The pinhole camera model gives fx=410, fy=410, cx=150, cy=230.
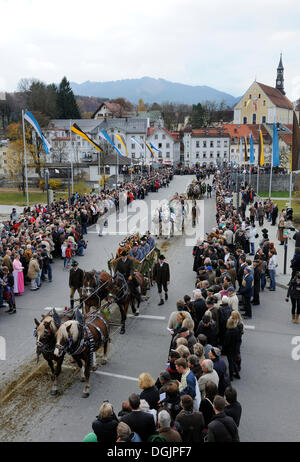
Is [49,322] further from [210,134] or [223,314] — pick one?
[210,134]

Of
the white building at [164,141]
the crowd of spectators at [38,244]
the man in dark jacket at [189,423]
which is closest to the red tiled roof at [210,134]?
the white building at [164,141]

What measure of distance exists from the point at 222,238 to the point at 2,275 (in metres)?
8.56

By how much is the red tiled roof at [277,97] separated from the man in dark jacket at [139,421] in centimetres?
10561

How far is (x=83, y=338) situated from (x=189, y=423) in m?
3.29

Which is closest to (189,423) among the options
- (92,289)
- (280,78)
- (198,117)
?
(92,289)

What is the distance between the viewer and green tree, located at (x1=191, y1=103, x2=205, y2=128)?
10412cm

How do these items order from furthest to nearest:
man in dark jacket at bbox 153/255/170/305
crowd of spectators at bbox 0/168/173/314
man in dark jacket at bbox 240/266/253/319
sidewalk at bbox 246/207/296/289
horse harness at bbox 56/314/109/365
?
sidewalk at bbox 246/207/296/289, crowd of spectators at bbox 0/168/173/314, man in dark jacket at bbox 153/255/170/305, man in dark jacket at bbox 240/266/253/319, horse harness at bbox 56/314/109/365

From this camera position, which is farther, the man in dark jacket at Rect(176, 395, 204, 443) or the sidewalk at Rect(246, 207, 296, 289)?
the sidewalk at Rect(246, 207, 296, 289)

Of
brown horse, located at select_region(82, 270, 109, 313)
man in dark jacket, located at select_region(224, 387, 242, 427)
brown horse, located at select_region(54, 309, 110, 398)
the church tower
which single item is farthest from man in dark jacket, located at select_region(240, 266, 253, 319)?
the church tower

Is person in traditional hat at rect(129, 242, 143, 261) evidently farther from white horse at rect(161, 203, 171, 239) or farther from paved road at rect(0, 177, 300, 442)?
white horse at rect(161, 203, 171, 239)

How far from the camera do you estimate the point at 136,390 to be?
8711 millimetres

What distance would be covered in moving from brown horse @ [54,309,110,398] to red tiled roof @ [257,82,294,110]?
10253 cm

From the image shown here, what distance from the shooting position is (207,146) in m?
84.7

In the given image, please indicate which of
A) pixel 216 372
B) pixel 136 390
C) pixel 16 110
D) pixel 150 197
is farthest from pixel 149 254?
pixel 16 110
